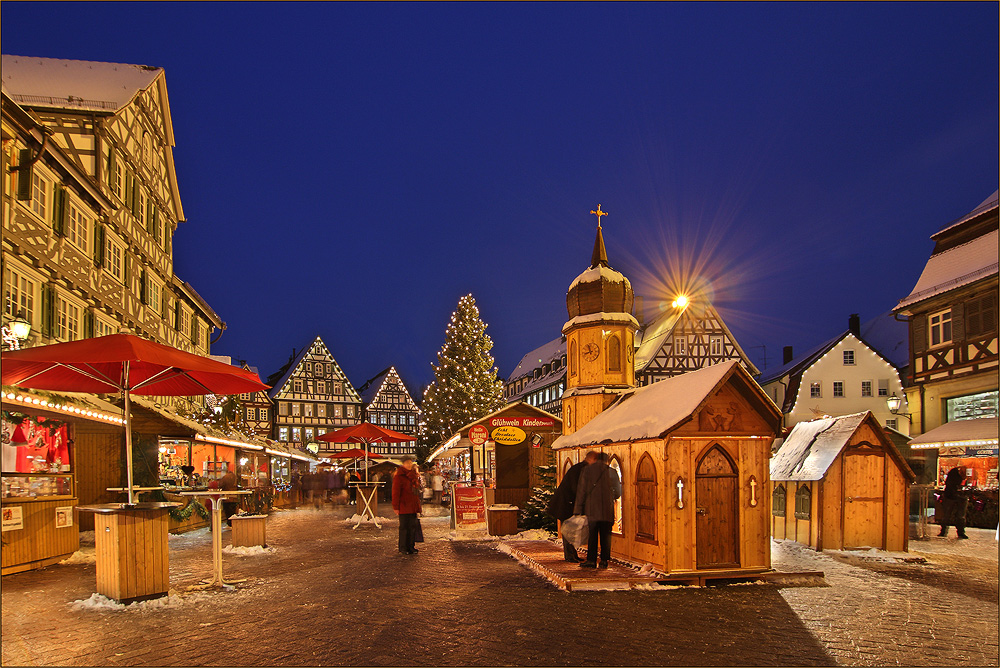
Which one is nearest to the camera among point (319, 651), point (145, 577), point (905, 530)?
point (319, 651)

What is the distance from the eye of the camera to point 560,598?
902 cm

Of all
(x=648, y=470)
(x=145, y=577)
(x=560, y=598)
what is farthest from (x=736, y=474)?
(x=145, y=577)

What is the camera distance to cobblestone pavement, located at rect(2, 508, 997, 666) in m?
6.55

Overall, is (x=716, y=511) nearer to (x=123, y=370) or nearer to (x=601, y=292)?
(x=601, y=292)

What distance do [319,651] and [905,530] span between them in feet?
36.5

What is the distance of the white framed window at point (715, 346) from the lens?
133 ft

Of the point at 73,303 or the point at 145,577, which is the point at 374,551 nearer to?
the point at 145,577

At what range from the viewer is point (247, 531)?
46.2ft

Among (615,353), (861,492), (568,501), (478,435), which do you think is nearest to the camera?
(568,501)

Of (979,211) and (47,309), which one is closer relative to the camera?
(47,309)

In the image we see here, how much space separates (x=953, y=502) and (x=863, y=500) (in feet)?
16.4

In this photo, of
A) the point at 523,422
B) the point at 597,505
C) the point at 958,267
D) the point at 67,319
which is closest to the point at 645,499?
the point at 597,505

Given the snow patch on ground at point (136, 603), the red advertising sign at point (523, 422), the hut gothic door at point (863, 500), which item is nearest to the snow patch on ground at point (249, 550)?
Answer: the snow patch on ground at point (136, 603)

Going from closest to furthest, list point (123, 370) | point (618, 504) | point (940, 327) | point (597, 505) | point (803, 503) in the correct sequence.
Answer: point (123, 370), point (597, 505), point (618, 504), point (803, 503), point (940, 327)
